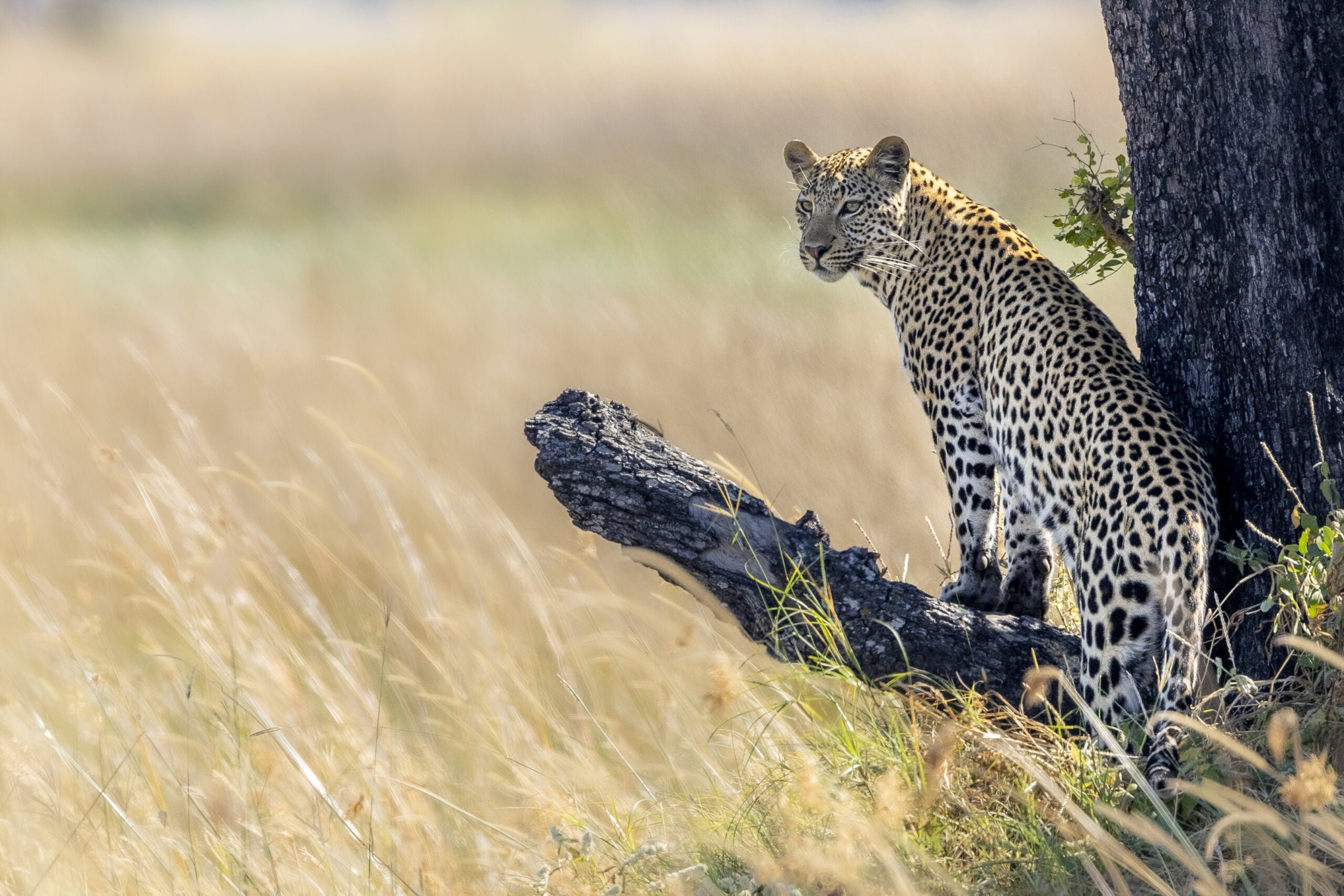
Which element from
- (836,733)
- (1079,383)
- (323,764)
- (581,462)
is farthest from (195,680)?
(1079,383)

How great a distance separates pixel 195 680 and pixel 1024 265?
2775 mm

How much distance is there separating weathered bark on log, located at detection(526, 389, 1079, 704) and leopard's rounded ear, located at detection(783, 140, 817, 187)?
2.03 metres

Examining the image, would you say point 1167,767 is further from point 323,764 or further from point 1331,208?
point 323,764

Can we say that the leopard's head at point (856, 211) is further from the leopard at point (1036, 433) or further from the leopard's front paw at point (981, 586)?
the leopard's front paw at point (981, 586)

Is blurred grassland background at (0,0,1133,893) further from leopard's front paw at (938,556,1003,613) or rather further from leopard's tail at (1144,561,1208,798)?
leopard's front paw at (938,556,1003,613)

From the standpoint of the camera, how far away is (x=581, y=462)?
317 centimetres

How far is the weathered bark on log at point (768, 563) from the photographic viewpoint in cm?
314

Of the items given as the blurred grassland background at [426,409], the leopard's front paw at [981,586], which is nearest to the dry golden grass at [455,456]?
the blurred grassland background at [426,409]

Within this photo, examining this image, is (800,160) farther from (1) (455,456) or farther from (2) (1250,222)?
(1) (455,456)

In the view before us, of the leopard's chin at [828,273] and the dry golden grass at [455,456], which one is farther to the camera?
the leopard's chin at [828,273]

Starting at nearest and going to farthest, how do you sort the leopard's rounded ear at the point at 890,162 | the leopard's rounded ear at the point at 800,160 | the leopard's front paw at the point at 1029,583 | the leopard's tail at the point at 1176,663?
the leopard's tail at the point at 1176,663, the leopard's front paw at the point at 1029,583, the leopard's rounded ear at the point at 890,162, the leopard's rounded ear at the point at 800,160

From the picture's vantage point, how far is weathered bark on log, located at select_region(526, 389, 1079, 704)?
314cm

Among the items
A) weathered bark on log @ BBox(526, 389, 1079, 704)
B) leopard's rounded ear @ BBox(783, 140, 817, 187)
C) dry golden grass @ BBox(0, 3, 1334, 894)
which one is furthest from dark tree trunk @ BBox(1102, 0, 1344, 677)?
leopard's rounded ear @ BBox(783, 140, 817, 187)

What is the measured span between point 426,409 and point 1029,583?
455 cm
